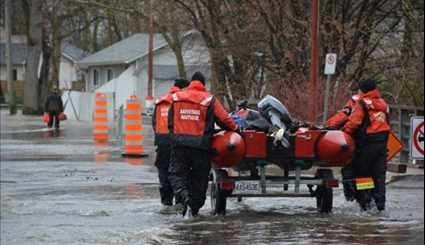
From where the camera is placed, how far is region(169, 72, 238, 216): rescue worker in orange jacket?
12.1 m

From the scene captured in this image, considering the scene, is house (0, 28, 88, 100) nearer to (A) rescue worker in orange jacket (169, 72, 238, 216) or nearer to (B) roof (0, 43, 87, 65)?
(B) roof (0, 43, 87, 65)

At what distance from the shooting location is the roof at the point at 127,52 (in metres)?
67.8

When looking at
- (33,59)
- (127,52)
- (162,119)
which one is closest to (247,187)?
(162,119)

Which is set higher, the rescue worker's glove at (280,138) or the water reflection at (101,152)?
the rescue worker's glove at (280,138)

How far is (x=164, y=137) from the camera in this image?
13047mm

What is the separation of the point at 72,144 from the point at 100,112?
2624 millimetres

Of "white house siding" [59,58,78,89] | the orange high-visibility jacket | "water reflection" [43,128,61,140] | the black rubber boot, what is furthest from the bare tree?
the orange high-visibility jacket

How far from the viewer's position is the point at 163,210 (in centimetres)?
1350

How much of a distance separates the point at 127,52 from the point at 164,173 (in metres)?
56.5

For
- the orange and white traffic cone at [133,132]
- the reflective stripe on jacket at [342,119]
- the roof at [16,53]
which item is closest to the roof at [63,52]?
the roof at [16,53]

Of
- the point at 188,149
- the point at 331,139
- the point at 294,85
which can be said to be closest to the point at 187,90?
the point at 188,149

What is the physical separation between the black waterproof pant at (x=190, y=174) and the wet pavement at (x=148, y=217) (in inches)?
12.3

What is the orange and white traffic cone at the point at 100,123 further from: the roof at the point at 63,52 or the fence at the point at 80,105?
the roof at the point at 63,52

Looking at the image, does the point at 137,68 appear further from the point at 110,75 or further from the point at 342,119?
the point at 342,119
